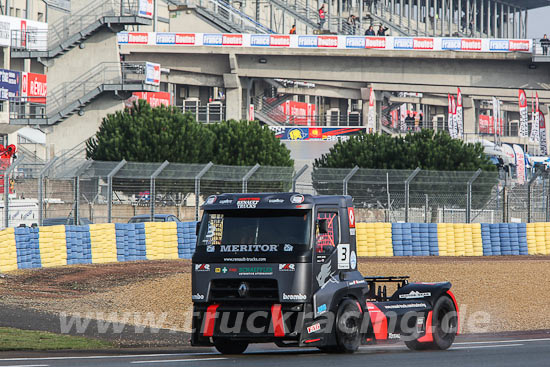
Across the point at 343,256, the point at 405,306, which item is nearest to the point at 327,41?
the point at 405,306

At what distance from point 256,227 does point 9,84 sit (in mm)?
47780

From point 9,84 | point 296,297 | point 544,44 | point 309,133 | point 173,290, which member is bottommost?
point 173,290

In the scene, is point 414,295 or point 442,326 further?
point 442,326

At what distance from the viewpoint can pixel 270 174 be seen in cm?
3177

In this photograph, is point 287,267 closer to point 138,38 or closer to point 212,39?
point 212,39

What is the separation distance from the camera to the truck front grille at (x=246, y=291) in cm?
1220

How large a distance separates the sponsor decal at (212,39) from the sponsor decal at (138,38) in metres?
3.87

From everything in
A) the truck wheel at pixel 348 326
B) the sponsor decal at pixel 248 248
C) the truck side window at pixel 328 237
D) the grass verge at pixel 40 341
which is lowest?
the grass verge at pixel 40 341

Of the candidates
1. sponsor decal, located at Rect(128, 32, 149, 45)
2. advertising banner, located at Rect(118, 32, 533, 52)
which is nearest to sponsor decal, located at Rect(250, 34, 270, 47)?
advertising banner, located at Rect(118, 32, 533, 52)

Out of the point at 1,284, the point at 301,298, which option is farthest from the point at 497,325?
the point at 1,284

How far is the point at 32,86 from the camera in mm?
64188

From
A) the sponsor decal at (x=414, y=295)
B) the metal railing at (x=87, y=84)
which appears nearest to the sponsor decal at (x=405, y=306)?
the sponsor decal at (x=414, y=295)

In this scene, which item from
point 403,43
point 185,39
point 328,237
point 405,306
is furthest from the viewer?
point 185,39

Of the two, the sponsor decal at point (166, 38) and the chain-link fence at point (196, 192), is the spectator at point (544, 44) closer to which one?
the chain-link fence at point (196, 192)
